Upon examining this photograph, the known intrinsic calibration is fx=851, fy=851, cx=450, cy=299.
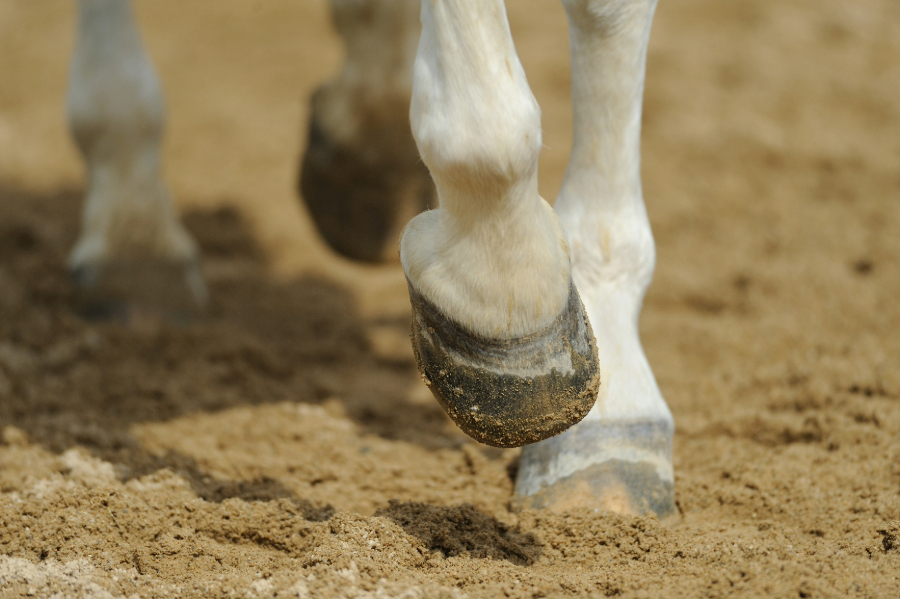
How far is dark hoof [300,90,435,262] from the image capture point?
2.25 meters

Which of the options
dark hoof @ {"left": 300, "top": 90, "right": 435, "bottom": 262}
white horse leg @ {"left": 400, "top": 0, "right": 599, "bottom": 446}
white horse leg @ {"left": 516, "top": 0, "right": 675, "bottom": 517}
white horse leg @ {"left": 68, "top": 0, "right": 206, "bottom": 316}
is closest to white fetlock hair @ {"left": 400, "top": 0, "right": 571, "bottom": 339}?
white horse leg @ {"left": 400, "top": 0, "right": 599, "bottom": 446}

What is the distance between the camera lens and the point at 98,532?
53.0 inches

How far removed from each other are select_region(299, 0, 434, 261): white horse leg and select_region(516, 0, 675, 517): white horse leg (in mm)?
735

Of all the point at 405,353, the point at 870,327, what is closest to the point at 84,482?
the point at 405,353

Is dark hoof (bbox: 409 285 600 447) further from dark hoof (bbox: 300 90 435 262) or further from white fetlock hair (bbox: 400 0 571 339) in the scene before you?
dark hoof (bbox: 300 90 435 262)

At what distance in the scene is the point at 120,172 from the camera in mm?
2459

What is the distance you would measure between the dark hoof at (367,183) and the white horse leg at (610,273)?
0.73m

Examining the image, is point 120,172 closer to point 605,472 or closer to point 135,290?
point 135,290

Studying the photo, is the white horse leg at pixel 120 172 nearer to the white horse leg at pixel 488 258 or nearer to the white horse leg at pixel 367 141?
the white horse leg at pixel 367 141

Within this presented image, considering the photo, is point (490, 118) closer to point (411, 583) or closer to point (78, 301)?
point (411, 583)

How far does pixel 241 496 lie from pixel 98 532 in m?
0.27

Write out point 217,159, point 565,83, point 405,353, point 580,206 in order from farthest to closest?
1. point 565,83
2. point 217,159
3. point 405,353
4. point 580,206

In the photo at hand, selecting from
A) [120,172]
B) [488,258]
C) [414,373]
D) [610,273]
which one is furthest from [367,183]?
[488,258]

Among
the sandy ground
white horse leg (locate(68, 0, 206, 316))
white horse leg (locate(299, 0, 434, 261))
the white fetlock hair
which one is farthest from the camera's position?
white horse leg (locate(68, 0, 206, 316))
